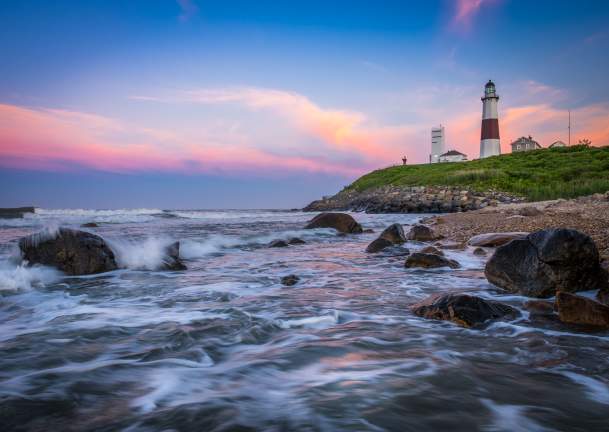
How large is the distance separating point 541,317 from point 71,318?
4.29 meters

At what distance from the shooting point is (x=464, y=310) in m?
3.45

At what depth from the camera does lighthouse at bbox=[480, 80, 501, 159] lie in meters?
54.7

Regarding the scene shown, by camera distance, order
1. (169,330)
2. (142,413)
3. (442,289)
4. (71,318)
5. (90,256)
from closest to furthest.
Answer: (142,413), (169,330), (71,318), (442,289), (90,256)

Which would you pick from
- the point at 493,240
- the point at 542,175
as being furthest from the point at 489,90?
the point at 493,240

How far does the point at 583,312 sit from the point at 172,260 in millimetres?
6019

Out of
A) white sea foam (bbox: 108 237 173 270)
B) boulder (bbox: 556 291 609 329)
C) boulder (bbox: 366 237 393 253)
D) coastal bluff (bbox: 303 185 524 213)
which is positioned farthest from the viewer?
coastal bluff (bbox: 303 185 524 213)

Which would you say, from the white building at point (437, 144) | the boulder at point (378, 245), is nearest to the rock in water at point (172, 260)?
the boulder at point (378, 245)

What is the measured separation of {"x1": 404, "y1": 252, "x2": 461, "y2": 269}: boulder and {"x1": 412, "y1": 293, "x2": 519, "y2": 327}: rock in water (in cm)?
253

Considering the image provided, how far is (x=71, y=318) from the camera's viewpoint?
12.6 feet

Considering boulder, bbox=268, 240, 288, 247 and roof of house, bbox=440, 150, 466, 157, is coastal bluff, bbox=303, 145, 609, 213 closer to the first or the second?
boulder, bbox=268, 240, 288, 247

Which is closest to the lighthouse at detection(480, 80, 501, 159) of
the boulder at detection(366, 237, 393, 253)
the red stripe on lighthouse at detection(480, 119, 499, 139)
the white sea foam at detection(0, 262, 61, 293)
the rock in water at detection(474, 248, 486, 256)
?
the red stripe on lighthouse at detection(480, 119, 499, 139)

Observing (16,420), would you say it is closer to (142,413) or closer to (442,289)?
(142,413)

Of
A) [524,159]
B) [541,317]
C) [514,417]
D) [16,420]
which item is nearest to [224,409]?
[16,420]

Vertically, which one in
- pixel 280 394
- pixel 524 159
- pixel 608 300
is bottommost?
pixel 280 394
